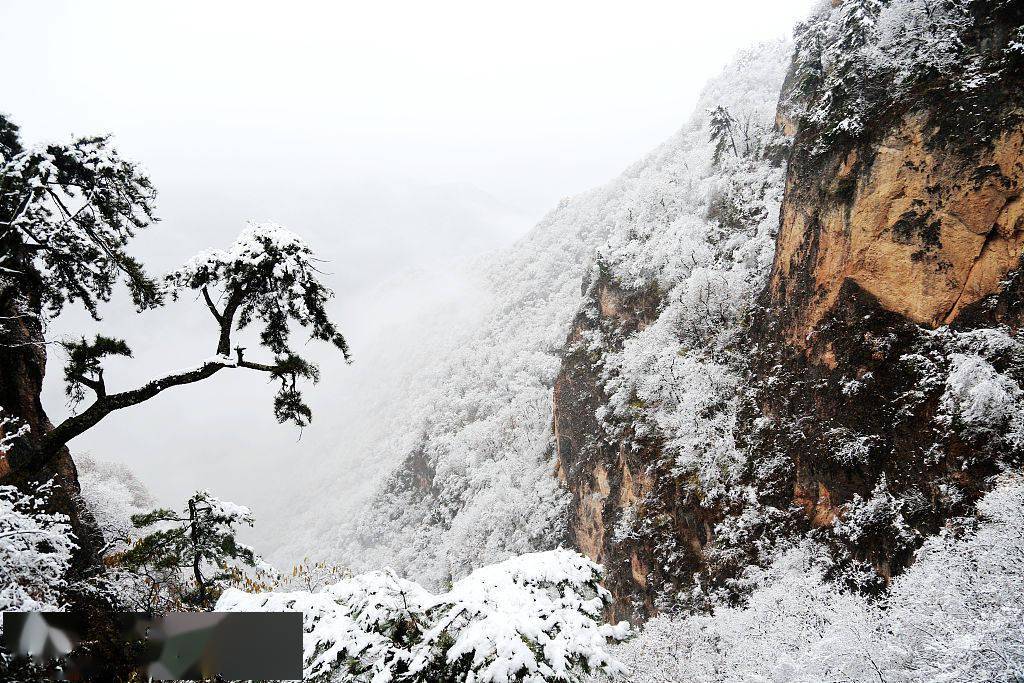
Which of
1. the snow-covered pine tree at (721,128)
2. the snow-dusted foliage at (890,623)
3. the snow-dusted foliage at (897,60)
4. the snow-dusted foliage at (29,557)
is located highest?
the snow-covered pine tree at (721,128)

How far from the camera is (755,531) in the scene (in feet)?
42.5

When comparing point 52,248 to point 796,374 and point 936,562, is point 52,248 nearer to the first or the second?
point 936,562

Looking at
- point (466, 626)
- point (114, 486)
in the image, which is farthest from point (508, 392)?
point (466, 626)

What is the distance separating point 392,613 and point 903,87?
1531 cm

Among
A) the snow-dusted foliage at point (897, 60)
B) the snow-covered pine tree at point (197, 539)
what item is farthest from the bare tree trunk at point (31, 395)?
the snow-dusted foliage at point (897, 60)

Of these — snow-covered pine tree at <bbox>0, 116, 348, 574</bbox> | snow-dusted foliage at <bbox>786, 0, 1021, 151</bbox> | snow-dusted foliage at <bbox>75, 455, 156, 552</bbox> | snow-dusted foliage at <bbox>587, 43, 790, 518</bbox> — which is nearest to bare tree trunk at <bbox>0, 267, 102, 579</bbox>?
snow-covered pine tree at <bbox>0, 116, 348, 574</bbox>

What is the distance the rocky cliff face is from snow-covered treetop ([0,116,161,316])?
12.9 meters

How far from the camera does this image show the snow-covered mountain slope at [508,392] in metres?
28.2

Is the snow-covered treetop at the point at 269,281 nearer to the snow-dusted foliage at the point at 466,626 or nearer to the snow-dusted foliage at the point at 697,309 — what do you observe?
the snow-dusted foliage at the point at 466,626

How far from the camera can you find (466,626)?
350 cm

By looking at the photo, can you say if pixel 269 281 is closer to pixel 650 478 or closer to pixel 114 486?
pixel 650 478

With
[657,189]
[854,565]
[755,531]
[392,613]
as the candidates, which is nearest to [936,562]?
[854,565]

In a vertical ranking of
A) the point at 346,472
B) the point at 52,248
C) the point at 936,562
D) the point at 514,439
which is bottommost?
the point at 346,472

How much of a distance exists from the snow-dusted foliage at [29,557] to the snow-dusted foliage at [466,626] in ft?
4.29
